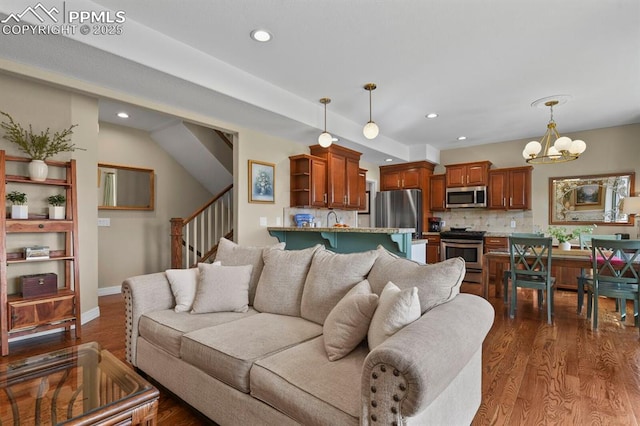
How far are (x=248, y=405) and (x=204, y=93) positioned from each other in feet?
9.08

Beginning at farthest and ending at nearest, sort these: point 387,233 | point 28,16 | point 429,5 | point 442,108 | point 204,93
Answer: point 442,108, point 387,233, point 204,93, point 429,5, point 28,16

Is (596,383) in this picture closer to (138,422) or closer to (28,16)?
(138,422)

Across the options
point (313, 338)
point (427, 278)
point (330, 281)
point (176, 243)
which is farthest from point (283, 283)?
point (176, 243)

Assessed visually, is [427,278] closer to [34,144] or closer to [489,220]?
[34,144]

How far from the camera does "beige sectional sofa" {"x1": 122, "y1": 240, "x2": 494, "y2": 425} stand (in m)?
1.14

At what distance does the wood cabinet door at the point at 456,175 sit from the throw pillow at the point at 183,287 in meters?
5.44

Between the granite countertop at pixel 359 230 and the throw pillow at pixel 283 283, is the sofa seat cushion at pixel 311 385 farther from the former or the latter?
the granite countertop at pixel 359 230

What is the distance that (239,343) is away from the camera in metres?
1.70

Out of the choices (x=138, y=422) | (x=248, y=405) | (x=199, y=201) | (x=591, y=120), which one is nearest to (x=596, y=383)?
(x=248, y=405)

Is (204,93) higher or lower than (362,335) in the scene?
higher

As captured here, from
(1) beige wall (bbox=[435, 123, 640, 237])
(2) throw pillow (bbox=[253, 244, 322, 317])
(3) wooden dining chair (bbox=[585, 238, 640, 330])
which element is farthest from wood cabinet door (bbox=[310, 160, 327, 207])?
(1) beige wall (bbox=[435, 123, 640, 237])

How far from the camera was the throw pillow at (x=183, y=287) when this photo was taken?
→ 7.68 feet

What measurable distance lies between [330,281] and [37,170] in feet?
9.19

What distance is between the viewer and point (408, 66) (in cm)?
322
